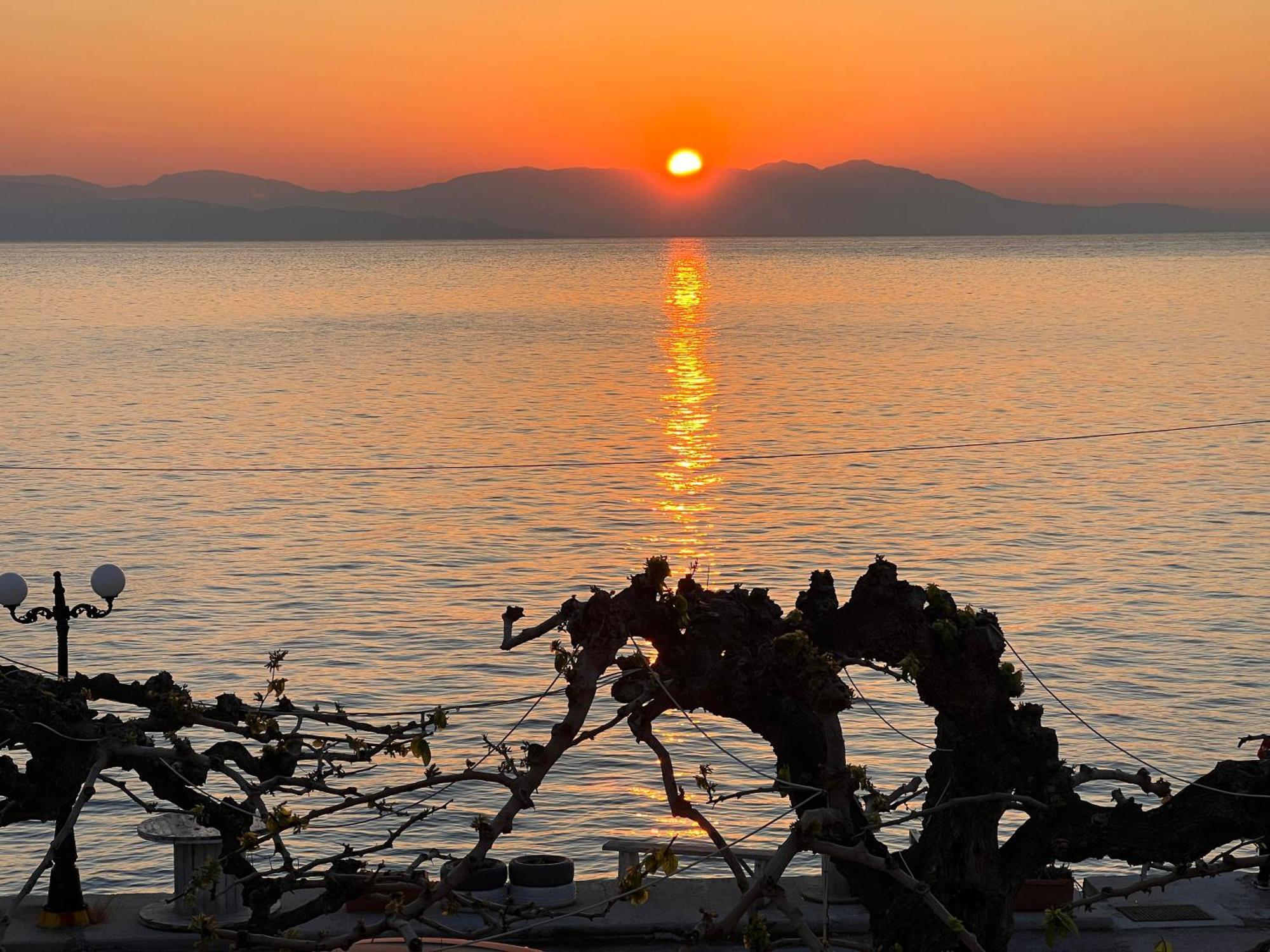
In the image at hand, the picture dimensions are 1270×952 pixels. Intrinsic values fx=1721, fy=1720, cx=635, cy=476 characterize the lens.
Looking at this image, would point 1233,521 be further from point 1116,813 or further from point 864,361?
point 864,361

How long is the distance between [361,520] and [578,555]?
10.6 m

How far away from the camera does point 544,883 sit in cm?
1898

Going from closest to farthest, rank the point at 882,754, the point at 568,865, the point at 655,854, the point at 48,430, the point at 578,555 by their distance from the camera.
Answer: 1. the point at 655,854
2. the point at 568,865
3. the point at 882,754
4. the point at 578,555
5. the point at 48,430

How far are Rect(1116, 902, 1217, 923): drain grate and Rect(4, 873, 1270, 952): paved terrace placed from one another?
7cm

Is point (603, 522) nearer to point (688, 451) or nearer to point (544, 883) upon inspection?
point (688, 451)

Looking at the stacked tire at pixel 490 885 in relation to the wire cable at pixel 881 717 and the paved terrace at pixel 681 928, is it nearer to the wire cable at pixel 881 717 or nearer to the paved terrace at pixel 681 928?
the paved terrace at pixel 681 928

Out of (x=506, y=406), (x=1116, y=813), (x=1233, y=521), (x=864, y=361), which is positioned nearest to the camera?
(x=1116, y=813)

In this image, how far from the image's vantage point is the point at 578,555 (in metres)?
49.3

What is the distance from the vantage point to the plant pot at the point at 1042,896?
18375 millimetres

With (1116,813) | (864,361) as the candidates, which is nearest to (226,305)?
(864,361)

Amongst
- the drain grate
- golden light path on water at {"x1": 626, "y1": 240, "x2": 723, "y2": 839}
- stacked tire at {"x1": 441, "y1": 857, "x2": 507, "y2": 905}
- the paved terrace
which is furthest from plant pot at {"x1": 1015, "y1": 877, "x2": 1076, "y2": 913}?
stacked tire at {"x1": 441, "y1": 857, "x2": 507, "y2": 905}

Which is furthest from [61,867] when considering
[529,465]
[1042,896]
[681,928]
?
[529,465]

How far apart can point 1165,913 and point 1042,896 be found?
1.62 metres

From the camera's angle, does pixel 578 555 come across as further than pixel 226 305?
No
